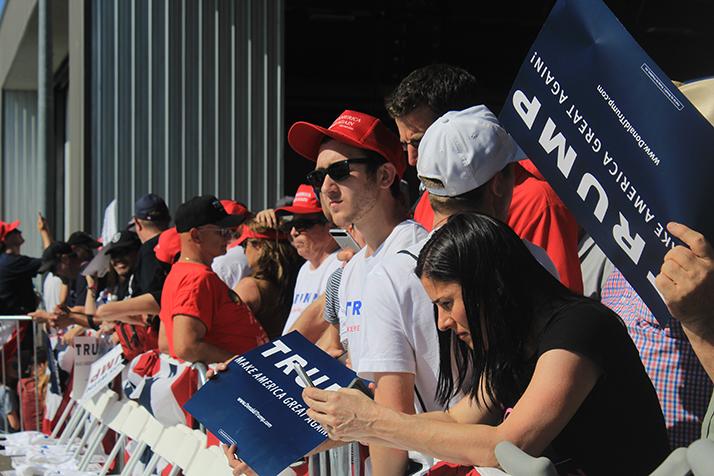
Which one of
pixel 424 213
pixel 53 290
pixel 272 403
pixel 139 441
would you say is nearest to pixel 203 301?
pixel 139 441

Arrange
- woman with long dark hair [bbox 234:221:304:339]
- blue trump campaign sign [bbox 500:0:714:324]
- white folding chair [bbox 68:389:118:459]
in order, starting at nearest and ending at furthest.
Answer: blue trump campaign sign [bbox 500:0:714:324] < woman with long dark hair [bbox 234:221:304:339] < white folding chair [bbox 68:389:118:459]

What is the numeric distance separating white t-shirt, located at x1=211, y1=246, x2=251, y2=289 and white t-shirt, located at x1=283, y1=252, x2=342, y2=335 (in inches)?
58.6

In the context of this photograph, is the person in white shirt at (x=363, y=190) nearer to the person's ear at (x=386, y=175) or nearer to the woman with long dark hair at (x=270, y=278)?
the person's ear at (x=386, y=175)

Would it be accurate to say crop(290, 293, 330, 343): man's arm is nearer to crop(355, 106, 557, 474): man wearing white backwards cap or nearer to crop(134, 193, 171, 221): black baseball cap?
crop(355, 106, 557, 474): man wearing white backwards cap

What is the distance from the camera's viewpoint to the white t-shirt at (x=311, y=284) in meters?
4.91

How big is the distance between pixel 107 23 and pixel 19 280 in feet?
10.3

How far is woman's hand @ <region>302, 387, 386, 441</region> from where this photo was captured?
235 cm

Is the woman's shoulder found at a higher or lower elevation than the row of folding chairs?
higher

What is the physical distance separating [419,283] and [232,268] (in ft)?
13.0

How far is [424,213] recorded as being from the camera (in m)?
3.88

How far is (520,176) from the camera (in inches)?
141

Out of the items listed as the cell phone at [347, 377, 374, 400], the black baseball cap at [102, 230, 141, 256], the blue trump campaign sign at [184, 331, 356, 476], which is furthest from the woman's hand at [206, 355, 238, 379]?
the black baseball cap at [102, 230, 141, 256]

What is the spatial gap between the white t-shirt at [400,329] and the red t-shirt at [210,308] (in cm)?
213

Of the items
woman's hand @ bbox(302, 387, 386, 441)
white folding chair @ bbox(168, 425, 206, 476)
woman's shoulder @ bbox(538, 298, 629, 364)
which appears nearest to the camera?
woman's shoulder @ bbox(538, 298, 629, 364)
